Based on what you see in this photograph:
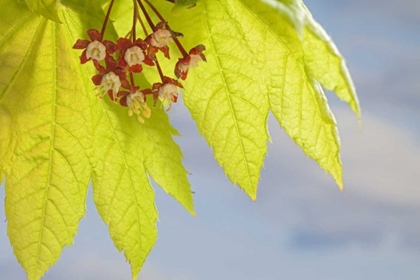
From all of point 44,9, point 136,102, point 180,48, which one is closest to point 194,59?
point 180,48

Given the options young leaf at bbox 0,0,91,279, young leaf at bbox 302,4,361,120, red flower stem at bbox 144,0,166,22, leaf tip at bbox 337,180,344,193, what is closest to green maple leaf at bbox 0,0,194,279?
young leaf at bbox 0,0,91,279

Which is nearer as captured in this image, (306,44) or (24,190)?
(306,44)

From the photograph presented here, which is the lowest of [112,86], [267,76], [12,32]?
[267,76]

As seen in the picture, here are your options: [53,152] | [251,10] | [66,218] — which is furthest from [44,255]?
[251,10]

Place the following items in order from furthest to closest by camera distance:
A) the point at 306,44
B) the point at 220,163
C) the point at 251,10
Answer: the point at 220,163, the point at 251,10, the point at 306,44

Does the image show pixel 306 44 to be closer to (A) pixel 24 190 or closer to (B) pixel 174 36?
(B) pixel 174 36

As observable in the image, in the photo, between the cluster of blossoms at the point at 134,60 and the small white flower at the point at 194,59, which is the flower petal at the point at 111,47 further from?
the small white flower at the point at 194,59

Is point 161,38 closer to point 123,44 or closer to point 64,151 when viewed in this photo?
point 123,44
